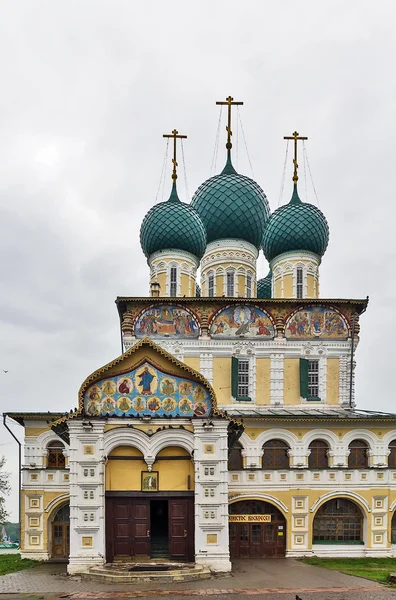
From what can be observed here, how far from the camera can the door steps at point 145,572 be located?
1423cm

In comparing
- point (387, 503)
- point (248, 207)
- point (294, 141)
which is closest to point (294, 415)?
point (387, 503)

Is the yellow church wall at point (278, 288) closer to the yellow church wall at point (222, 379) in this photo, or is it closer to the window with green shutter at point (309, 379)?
the window with green shutter at point (309, 379)

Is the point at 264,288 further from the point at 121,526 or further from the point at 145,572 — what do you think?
the point at 145,572

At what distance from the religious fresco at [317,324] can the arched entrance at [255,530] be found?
6.99 metres

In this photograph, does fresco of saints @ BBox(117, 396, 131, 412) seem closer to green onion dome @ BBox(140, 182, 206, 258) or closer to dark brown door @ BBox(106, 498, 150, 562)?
dark brown door @ BBox(106, 498, 150, 562)

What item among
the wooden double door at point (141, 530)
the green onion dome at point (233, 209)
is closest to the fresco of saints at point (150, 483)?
the wooden double door at point (141, 530)

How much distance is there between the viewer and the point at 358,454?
21062 millimetres

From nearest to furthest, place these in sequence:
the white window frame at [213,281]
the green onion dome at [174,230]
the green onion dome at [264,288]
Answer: the green onion dome at [174,230] < the white window frame at [213,281] < the green onion dome at [264,288]

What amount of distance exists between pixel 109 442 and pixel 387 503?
10568 millimetres

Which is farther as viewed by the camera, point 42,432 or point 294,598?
point 42,432

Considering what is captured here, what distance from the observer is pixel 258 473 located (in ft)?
66.8

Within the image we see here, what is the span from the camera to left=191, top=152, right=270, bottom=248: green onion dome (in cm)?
2762

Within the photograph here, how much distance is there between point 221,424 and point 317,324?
9.07 metres

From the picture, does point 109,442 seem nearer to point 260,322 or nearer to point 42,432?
point 42,432
